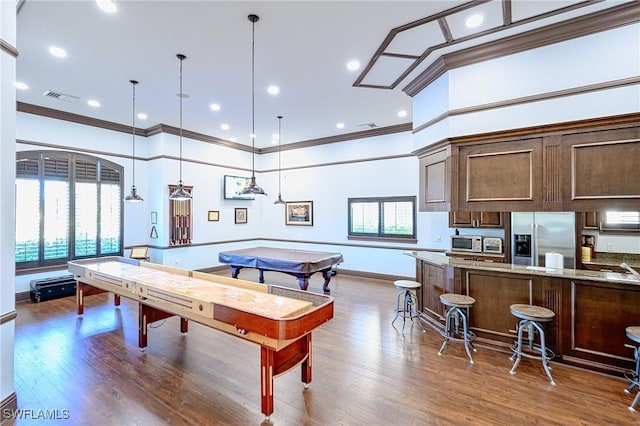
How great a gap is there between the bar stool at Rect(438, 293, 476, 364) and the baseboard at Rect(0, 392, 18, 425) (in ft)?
13.0

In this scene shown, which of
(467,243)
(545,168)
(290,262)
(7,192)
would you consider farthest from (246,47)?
(467,243)

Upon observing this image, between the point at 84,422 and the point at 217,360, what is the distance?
3.86ft

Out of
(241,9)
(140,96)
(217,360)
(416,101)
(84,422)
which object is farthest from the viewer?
(140,96)

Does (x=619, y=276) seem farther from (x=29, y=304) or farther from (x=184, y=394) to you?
(x=29, y=304)

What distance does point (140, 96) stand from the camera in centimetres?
511

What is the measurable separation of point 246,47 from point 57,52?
2405 millimetres

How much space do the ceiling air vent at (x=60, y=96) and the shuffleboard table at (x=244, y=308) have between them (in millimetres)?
3217

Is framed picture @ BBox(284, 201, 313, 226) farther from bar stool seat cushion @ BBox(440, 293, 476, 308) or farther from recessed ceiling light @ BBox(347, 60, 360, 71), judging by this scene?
bar stool seat cushion @ BBox(440, 293, 476, 308)

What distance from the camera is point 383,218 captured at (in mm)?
7059

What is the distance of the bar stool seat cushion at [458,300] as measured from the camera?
3.30m

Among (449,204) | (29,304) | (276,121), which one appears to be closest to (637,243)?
(449,204)

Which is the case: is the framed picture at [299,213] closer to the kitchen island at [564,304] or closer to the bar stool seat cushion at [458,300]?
the kitchen island at [564,304]

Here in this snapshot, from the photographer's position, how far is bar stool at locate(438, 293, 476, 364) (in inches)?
131

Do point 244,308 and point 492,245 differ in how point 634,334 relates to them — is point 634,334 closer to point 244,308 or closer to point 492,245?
point 492,245
